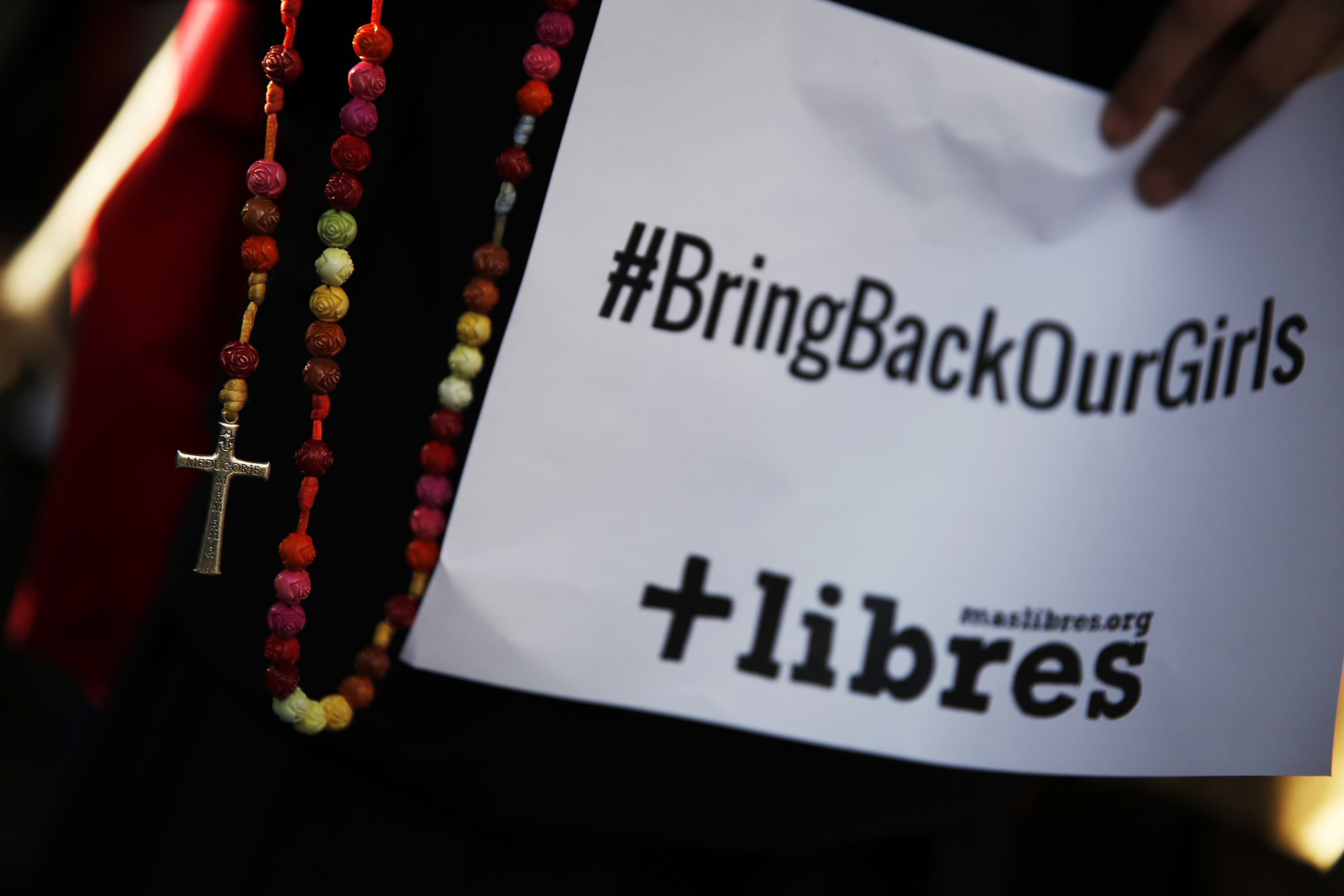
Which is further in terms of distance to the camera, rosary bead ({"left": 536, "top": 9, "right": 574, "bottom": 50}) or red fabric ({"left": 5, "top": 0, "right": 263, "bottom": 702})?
red fabric ({"left": 5, "top": 0, "right": 263, "bottom": 702})

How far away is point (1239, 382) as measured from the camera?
Result: 1.26ft

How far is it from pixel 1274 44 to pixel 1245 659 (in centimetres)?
27

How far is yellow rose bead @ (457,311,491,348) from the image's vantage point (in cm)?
33

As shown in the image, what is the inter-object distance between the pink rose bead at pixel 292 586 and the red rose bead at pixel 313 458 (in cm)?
4

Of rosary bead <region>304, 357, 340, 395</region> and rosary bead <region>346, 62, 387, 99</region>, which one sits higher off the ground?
rosary bead <region>346, 62, 387, 99</region>

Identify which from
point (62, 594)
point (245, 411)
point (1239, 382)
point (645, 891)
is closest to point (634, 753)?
point (645, 891)

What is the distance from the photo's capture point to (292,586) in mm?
328

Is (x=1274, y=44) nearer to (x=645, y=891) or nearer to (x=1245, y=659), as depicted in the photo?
(x=1245, y=659)

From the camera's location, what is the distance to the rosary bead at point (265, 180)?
323 millimetres

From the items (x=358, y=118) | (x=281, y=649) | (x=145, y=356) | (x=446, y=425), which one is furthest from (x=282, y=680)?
(x=145, y=356)

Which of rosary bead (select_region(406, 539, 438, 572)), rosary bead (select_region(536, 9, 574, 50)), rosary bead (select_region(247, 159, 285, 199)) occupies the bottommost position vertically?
rosary bead (select_region(406, 539, 438, 572))

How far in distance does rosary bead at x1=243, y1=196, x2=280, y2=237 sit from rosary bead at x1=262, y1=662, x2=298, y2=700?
169 millimetres

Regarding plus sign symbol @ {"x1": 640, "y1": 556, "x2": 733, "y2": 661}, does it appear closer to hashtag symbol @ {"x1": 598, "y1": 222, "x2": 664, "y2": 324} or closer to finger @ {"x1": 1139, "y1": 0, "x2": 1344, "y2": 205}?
hashtag symbol @ {"x1": 598, "y1": 222, "x2": 664, "y2": 324}

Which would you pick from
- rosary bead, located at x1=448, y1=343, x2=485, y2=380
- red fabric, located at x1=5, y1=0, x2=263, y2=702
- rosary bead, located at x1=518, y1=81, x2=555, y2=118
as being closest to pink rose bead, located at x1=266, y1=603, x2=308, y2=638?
rosary bead, located at x1=448, y1=343, x2=485, y2=380
